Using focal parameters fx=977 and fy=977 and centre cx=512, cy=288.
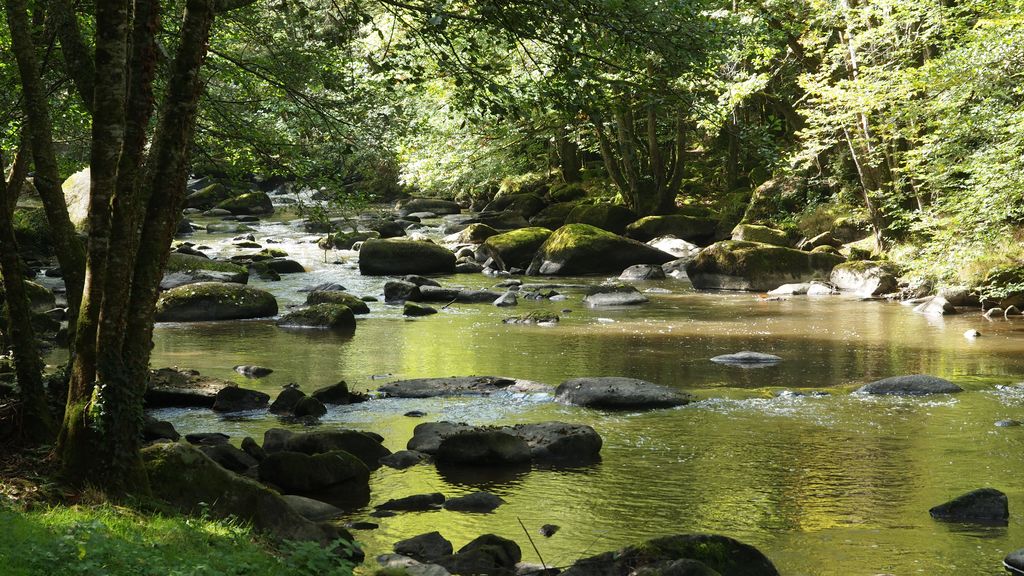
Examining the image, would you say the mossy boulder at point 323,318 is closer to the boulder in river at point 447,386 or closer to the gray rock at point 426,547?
the boulder in river at point 447,386

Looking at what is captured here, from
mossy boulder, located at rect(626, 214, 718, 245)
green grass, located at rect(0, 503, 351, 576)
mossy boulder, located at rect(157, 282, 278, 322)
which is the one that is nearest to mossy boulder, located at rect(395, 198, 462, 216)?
mossy boulder, located at rect(626, 214, 718, 245)

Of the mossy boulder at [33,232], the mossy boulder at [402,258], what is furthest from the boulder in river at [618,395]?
the mossy boulder at [33,232]

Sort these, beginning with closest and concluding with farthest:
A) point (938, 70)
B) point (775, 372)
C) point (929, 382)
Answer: point (929, 382) → point (775, 372) → point (938, 70)

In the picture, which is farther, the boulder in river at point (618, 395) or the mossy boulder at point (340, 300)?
the mossy boulder at point (340, 300)

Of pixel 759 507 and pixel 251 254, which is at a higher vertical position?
pixel 251 254

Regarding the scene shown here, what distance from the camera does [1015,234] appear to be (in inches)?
757

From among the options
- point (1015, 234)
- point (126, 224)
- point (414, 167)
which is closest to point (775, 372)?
point (1015, 234)

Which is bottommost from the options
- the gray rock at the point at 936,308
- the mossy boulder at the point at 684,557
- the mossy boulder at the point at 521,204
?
the mossy boulder at the point at 684,557

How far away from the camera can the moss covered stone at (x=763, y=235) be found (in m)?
27.7

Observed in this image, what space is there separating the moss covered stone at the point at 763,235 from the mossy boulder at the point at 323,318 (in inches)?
540

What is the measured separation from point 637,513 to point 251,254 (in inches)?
912

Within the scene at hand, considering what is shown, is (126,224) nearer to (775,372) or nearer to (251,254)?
(775,372)

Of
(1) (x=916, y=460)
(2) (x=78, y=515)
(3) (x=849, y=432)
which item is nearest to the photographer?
(2) (x=78, y=515)

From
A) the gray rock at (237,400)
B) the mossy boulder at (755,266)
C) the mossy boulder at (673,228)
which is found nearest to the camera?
the gray rock at (237,400)
